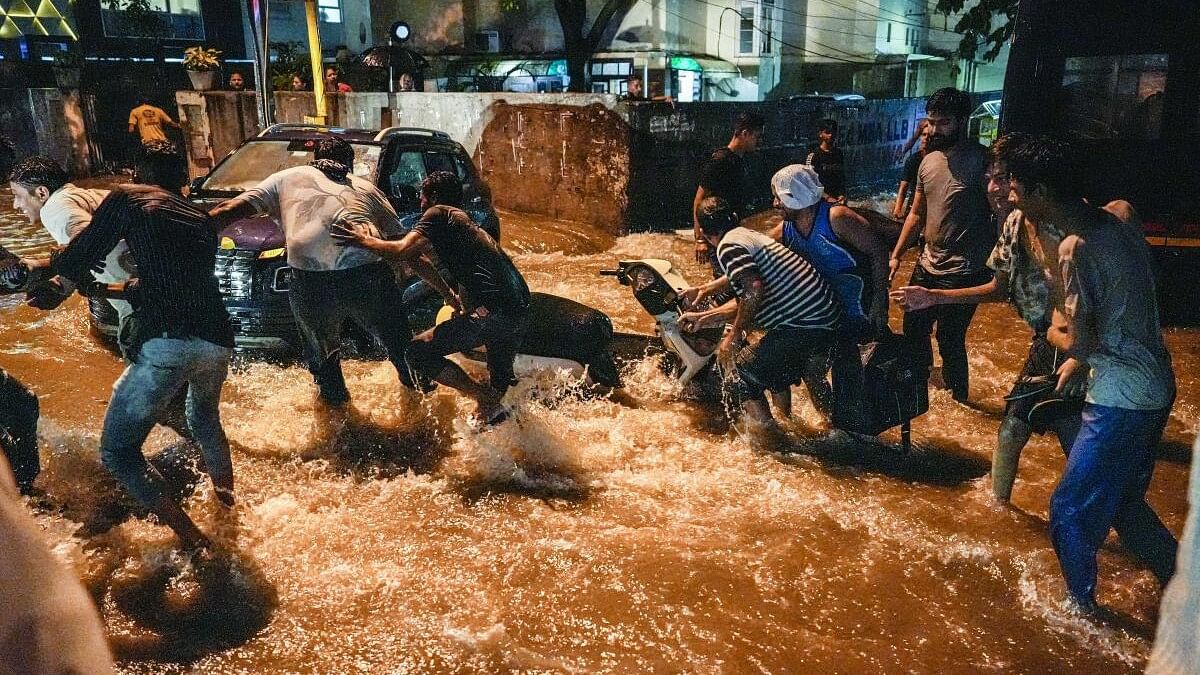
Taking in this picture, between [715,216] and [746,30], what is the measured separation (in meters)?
25.3

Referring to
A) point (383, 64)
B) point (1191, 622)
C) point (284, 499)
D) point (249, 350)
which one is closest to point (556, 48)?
point (383, 64)

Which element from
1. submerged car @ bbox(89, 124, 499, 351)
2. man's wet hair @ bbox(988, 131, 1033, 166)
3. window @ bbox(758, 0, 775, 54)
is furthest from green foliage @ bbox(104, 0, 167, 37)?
man's wet hair @ bbox(988, 131, 1033, 166)

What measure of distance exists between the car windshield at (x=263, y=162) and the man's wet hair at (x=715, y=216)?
3.35m

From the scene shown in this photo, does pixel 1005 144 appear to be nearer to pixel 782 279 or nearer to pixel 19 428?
pixel 782 279

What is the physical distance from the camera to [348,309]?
540cm

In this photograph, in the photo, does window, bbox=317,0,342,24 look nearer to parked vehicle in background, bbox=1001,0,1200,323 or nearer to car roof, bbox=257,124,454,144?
car roof, bbox=257,124,454,144

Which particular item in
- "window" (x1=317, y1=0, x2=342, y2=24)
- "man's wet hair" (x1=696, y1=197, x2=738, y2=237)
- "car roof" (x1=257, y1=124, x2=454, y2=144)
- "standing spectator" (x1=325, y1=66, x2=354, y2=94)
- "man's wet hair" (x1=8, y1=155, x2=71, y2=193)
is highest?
"window" (x1=317, y1=0, x2=342, y2=24)

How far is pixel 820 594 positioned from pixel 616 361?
9.73 ft

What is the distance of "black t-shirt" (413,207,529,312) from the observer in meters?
5.14

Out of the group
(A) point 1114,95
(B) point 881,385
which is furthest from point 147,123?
(A) point 1114,95

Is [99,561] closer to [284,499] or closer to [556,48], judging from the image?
[284,499]

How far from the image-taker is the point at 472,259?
17.2ft

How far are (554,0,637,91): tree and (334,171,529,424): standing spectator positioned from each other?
2113 centimetres

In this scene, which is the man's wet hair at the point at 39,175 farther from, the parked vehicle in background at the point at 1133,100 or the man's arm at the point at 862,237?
the parked vehicle in background at the point at 1133,100
